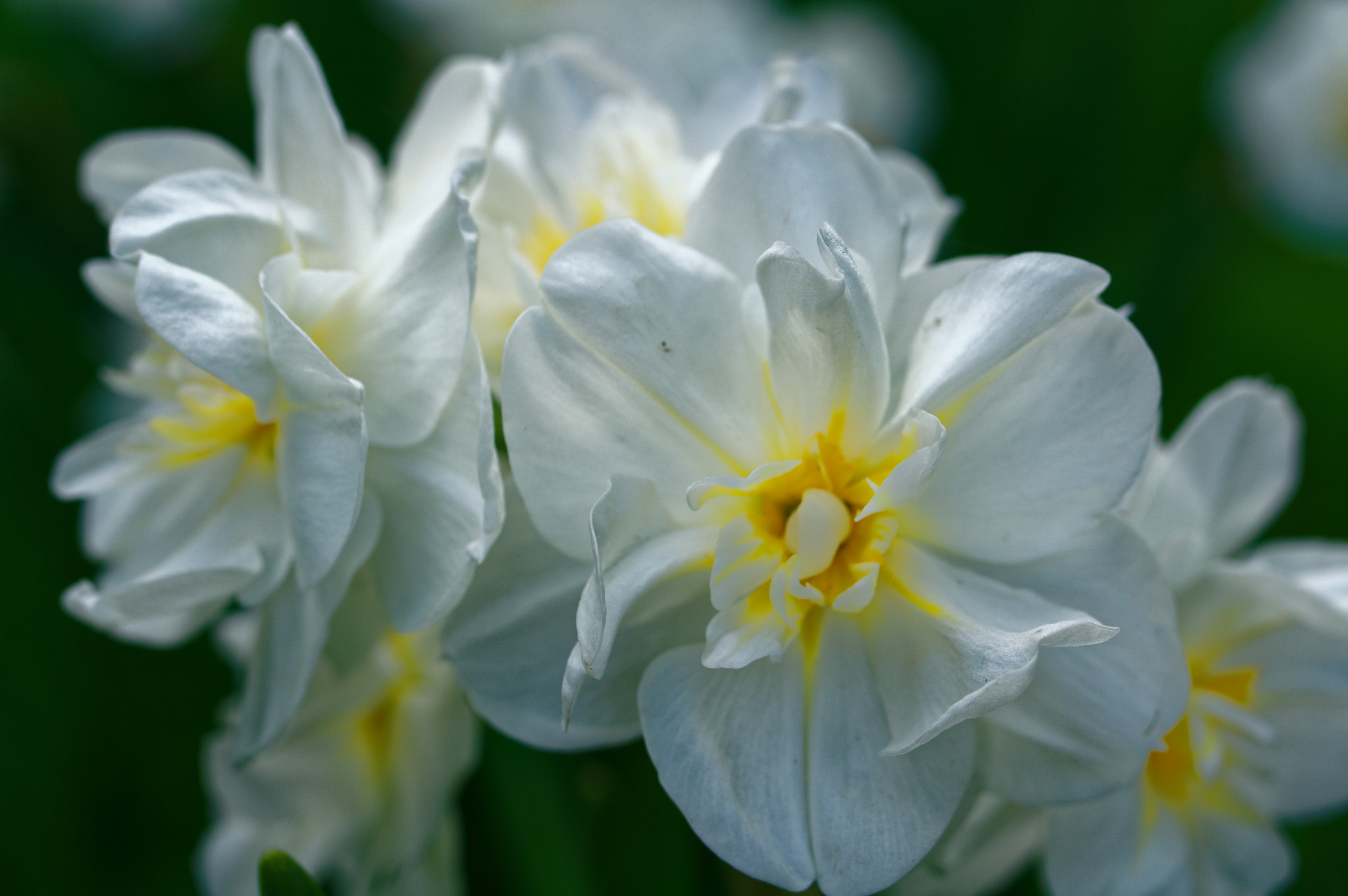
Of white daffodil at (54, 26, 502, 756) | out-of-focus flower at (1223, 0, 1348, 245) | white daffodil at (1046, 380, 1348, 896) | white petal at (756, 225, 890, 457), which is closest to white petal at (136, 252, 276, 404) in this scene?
white daffodil at (54, 26, 502, 756)

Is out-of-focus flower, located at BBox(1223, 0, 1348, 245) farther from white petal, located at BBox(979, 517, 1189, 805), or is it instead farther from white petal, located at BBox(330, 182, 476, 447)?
white petal, located at BBox(330, 182, 476, 447)

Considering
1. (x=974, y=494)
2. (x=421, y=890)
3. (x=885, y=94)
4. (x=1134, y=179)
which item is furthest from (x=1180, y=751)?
(x=885, y=94)

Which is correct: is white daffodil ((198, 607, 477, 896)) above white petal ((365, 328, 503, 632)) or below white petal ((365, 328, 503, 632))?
below

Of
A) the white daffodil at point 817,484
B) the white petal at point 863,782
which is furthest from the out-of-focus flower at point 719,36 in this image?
the white petal at point 863,782

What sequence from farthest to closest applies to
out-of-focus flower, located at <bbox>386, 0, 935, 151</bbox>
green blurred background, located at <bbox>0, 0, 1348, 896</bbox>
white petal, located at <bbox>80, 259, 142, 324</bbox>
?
out-of-focus flower, located at <bbox>386, 0, 935, 151</bbox>, green blurred background, located at <bbox>0, 0, 1348, 896</bbox>, white petal, located at <bbox>80, 259, 142, 324</bbox>

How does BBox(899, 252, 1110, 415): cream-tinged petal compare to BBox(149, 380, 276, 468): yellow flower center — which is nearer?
BBox(899, 252, 1110, 415): cream-tinged petal

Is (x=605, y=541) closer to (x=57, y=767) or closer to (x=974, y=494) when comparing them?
(x=974, y=494)
